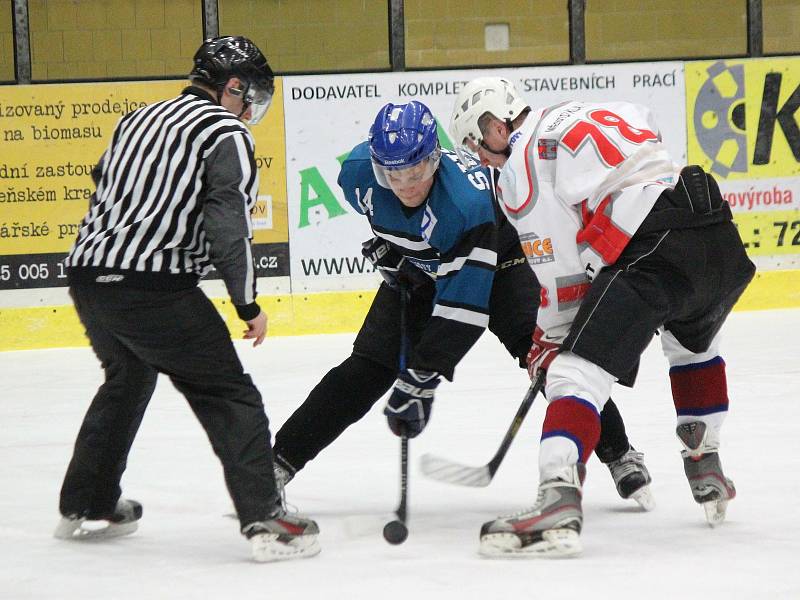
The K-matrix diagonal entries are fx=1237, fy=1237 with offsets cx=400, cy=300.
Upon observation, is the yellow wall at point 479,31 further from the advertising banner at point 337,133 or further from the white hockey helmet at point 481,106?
the white hockey helmet at point 481,106

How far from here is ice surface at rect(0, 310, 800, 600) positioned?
2240mm

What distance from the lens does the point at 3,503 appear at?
3.06m

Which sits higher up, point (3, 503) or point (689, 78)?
point (689, 78)

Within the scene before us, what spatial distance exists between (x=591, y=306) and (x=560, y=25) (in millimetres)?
5719

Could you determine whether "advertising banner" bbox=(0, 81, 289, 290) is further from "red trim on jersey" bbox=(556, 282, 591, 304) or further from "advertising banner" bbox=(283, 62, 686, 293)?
"red trim on jersey" bbox=(556, 282, 591, 304)

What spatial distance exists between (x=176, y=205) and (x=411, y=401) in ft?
2.25

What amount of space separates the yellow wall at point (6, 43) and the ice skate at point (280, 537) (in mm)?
5411

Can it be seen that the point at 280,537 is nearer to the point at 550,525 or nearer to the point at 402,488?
the point at 402,488

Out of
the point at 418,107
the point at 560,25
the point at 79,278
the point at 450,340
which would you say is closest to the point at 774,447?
the point at 450,340

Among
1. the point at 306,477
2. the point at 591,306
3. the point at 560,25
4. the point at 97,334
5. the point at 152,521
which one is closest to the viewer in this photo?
the point at 591,306

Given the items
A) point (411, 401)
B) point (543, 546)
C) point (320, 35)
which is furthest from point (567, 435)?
point (320, 35)

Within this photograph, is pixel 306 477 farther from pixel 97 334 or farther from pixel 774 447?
pixel 774 447

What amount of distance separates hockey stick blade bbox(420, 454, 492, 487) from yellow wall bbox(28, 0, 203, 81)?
5.14 metres

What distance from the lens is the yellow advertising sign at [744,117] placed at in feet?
24.2
